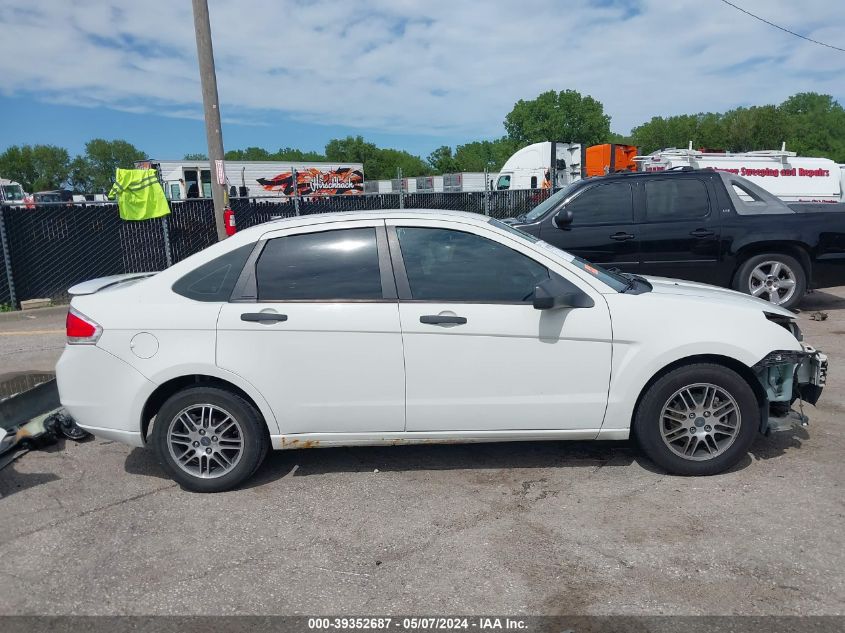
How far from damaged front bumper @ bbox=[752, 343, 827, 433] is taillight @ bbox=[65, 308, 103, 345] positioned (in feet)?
13.0

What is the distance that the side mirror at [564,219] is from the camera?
779 centimetres

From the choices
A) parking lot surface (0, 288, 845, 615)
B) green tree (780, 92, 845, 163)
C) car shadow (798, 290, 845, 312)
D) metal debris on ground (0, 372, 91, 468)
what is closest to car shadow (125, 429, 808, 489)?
parking lot surface (0, 288, 845, 615)

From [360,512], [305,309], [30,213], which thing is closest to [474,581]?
[360,512]

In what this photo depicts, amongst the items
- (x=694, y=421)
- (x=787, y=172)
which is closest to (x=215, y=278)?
(x=694, y=421)

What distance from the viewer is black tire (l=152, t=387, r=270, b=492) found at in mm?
3920

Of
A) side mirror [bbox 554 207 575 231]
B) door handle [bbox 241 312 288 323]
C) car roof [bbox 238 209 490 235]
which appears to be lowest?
door handle [bbox 241 312 288 323]

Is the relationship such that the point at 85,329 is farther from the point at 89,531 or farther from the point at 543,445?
the point at 543,445

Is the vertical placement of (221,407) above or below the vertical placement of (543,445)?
above

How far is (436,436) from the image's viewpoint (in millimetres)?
3977

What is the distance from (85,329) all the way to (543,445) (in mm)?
3093

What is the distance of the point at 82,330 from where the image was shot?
396cm

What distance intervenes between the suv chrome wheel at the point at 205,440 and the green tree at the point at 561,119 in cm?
8974

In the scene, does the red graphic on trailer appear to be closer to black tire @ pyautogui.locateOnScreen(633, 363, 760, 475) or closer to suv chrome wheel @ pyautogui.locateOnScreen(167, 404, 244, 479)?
suv chrome wheel @ pyautogui.locateOnScreen(167, 404, 244, 479)

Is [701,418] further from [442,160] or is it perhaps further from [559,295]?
[442,160]
